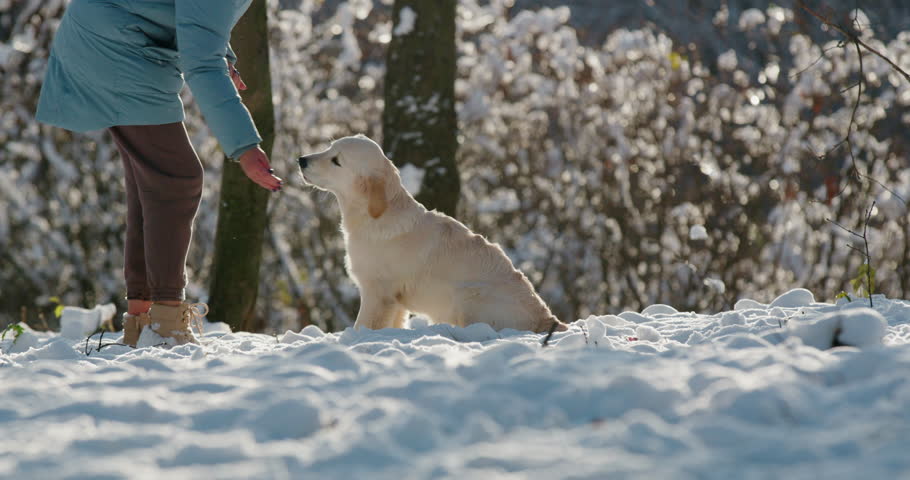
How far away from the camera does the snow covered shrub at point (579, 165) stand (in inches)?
319

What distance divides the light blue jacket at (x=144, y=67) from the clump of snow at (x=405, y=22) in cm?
306

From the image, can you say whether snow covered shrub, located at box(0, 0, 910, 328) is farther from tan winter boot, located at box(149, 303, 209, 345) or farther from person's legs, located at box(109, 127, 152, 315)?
tan winter boot, located at box(149, 303, 209, 345)

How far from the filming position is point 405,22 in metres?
6.50

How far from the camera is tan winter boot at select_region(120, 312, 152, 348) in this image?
152 inches

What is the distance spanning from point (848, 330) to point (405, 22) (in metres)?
4.49

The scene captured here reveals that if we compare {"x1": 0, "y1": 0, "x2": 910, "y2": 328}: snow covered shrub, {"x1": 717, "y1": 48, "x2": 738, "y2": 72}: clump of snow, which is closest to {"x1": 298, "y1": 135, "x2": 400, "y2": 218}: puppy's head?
{"x1": 0, "y1": 0, "x2": 910, "y2": 328}: snow covered shrub

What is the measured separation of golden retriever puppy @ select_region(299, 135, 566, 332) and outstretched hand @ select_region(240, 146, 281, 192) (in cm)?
91

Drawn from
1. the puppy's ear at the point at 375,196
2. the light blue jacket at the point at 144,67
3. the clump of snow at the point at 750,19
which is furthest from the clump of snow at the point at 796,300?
the clump of snow at the point at 750,19

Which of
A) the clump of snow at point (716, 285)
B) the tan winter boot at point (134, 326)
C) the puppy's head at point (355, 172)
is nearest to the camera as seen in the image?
the tan winter boot at point (134, 326)

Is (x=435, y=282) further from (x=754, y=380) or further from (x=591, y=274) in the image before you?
(x=591, y=274)

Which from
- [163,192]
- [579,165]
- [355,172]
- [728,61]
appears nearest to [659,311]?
[355,172]

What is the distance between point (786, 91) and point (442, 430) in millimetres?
7529

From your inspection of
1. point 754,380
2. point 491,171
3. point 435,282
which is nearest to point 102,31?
point 435,282

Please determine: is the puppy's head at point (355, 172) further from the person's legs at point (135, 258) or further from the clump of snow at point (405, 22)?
the clump of snow at point (405, 22)
